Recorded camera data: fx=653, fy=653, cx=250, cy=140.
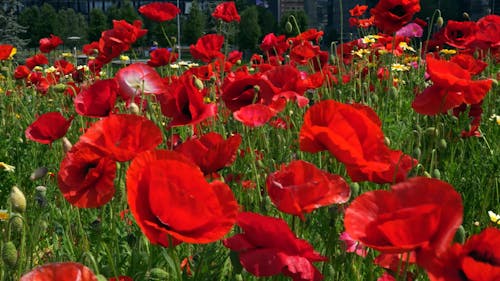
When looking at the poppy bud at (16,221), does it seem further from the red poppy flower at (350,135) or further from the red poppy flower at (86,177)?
the red poppy flower at (350,135)

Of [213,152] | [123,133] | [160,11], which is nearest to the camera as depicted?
[123,133]

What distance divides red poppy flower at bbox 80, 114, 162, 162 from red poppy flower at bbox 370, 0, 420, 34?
4.15 feet

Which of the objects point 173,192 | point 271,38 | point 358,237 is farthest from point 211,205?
point 271,38

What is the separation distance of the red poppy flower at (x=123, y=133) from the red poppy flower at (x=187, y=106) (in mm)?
255

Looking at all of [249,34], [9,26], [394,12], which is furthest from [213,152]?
[249,34]

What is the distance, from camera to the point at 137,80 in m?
1.51

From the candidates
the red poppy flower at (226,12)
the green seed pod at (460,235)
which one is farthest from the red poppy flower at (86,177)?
the red poppy flower at (226,12)

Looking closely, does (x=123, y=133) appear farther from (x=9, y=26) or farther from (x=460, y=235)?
(x=9, y=26)

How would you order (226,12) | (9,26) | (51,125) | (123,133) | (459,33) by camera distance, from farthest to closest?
(9,26) < (226,12) < (459,33) < (51,125) < (123,133)

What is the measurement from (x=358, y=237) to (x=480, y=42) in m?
1.83

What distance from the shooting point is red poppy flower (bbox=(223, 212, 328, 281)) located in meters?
0.74

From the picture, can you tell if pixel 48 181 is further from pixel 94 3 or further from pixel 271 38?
pixel 94 3

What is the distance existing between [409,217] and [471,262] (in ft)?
0.23

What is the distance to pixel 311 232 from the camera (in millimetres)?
1471
